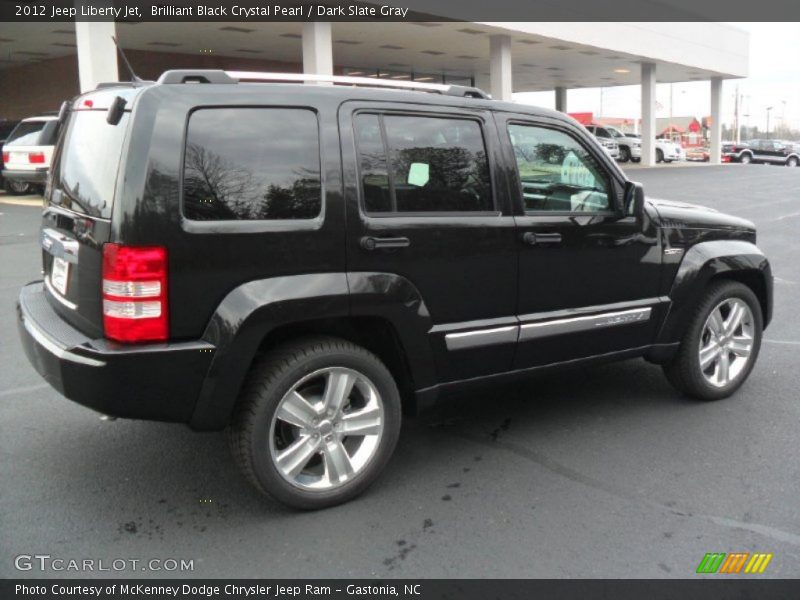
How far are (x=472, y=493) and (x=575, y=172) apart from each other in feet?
6.10

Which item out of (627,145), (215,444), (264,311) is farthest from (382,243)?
(627,145)

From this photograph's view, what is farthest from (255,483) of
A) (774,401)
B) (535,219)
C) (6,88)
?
(6,88)

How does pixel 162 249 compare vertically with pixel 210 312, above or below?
above

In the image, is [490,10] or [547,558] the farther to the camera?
[490,10]

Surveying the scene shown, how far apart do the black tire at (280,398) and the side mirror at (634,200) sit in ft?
5.80

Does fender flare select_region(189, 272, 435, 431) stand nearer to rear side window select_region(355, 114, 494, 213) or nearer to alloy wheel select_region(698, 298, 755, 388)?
rear side window select_region(355, 114, 494, 213)

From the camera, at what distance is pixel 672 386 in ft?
16.6

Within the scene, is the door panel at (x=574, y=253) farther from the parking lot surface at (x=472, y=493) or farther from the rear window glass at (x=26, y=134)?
the rear window glass at (x=26, y=134)

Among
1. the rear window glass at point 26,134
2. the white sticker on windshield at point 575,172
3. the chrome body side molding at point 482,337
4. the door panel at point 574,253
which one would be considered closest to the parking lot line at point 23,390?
the chrome body side molding at point 482,337

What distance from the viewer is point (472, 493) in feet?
12.1

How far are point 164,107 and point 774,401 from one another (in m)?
4.03

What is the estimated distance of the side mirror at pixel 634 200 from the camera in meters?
4.28

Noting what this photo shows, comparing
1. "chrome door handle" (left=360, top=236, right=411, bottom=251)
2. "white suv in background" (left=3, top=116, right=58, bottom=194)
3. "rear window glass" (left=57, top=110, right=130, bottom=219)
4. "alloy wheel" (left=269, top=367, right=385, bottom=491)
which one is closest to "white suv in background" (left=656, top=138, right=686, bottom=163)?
"white suv in background" (left=3, top=116, right=58, bottom=194)

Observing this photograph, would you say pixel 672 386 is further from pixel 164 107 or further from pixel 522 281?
pixel 164 107
